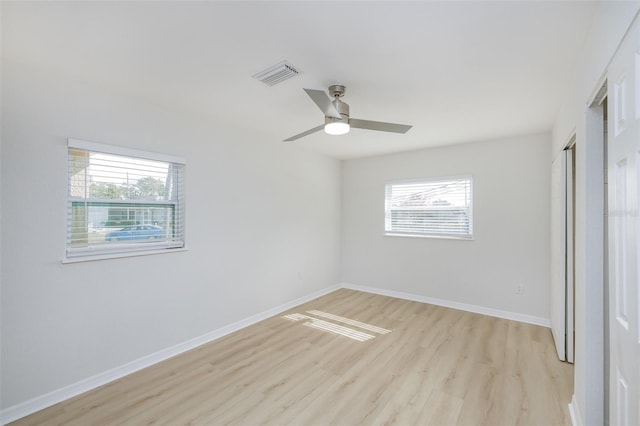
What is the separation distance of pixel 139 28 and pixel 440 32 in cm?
173

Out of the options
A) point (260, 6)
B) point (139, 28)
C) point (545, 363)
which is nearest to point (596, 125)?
point (260, 6)

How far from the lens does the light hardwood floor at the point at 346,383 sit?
6.55 ft

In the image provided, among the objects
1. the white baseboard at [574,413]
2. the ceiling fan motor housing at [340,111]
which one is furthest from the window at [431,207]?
the ceiling fan motor housing at [340,111]

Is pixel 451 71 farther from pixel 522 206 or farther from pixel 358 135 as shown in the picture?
pixel 522 206

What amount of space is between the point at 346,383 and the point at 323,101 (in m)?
2.25

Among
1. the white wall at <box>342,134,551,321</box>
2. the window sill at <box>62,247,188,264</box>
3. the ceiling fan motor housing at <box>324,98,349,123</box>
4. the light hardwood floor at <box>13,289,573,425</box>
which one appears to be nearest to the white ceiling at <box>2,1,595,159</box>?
the ceiling fan motor housing at <box>324,98,349,123</box>

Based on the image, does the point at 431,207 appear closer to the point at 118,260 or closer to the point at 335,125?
the point at 335,125

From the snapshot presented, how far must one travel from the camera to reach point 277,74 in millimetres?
2104

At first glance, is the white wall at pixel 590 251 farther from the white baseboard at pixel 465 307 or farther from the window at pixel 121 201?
the window at pixel 121 201

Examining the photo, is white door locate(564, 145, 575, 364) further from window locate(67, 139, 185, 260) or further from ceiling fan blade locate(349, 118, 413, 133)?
window locate(67, 139, 185, 260)

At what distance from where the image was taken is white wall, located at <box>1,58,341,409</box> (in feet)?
6.54

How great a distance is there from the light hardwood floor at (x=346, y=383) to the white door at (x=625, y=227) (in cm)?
118

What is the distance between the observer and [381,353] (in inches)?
113

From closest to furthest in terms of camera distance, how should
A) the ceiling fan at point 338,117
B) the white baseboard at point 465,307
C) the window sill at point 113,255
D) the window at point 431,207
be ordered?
the ceiling fan at point 338,117
the window sill at point 113,255
the white baseboard at point 465,307
the window at point 431,207
